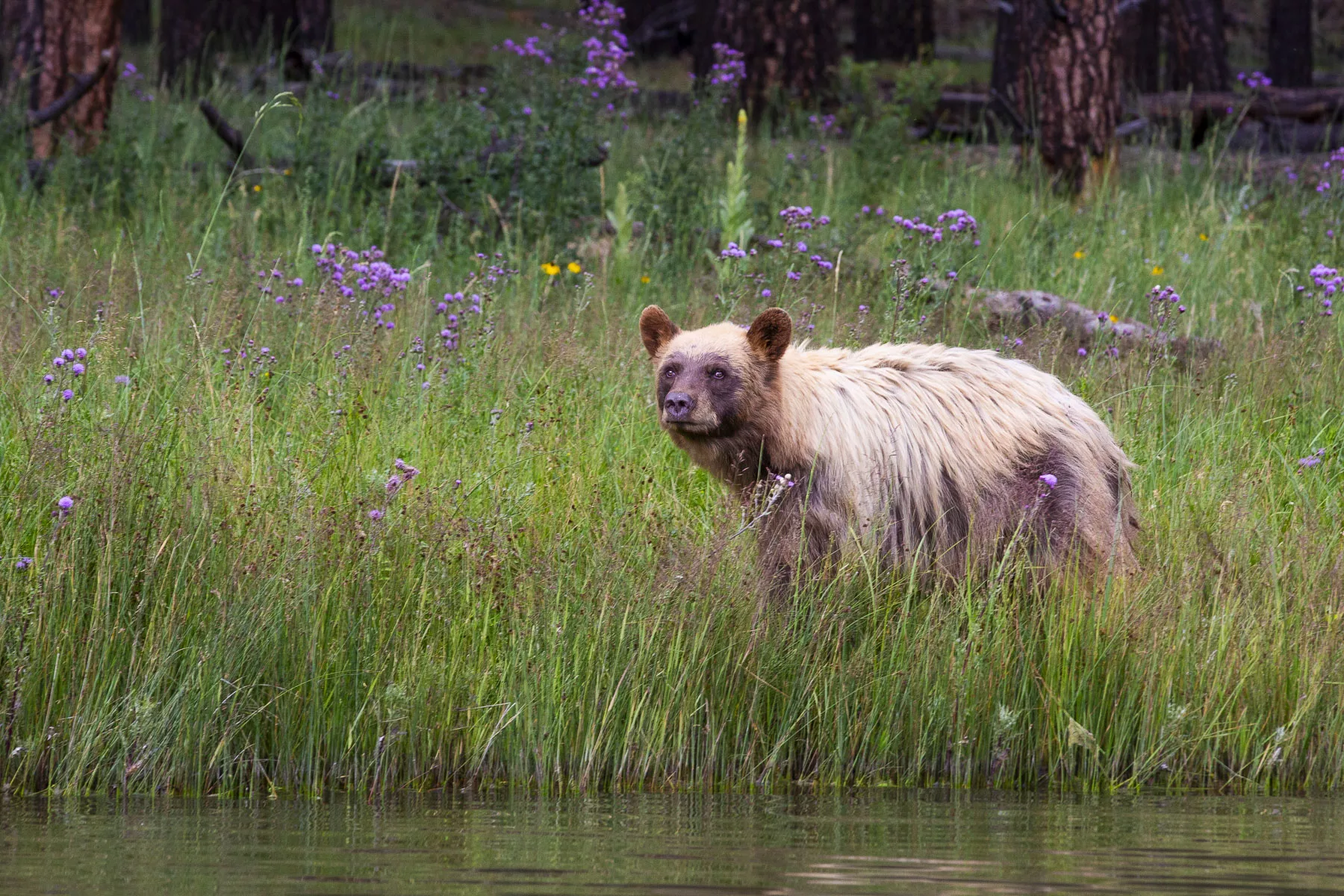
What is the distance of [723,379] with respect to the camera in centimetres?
565

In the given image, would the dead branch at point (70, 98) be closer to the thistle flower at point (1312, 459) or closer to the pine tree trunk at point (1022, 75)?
the pine tree trunk at point (1022, 75)

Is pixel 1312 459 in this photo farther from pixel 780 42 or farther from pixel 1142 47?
pixel 1142 47

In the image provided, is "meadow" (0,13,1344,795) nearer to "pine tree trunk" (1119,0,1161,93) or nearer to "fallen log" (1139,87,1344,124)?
"fallen log" (1139,87,1344,124)

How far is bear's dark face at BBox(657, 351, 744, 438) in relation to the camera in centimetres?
555

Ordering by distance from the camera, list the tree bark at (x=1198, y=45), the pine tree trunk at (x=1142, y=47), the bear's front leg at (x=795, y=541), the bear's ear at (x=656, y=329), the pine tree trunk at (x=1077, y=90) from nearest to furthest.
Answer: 1. the bear's front leg at (x=795, y=541)
2. the bear's ear at (x=656, y=329)
3. the pine tree trunk at (x=1077, y=90)
4. the tree bark at (x=1198, y=45)
5. the pine tree trunk at (x=1142, y=47)

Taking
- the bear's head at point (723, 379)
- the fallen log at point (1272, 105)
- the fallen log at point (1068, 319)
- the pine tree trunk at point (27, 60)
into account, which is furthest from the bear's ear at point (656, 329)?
the fallen log at point (1272, 105)

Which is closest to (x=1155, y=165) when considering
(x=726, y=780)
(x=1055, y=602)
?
(x=1055, y=602)

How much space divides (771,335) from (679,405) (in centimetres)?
48

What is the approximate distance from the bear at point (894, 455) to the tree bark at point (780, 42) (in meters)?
9.15

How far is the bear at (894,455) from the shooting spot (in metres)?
5.55

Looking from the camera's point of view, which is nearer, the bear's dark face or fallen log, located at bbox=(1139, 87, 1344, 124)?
the bear's dark face

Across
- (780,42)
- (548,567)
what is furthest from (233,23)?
(548,567)

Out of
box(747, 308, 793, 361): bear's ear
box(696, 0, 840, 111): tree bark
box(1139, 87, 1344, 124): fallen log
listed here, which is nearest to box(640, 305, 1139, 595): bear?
box(747, 308, 793, 361): bear's ear

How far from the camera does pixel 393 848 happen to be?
3.60 m
